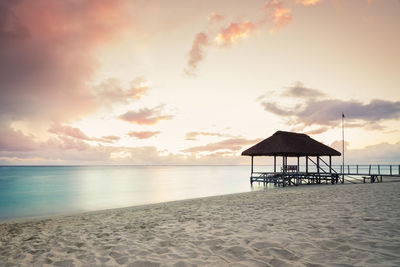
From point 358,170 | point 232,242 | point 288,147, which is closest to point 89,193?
point 288,147

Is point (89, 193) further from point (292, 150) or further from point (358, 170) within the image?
point (358, 170)

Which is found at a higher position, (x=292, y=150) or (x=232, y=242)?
(x=292, y=150)

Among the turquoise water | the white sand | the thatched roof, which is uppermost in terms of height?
the thatched roof

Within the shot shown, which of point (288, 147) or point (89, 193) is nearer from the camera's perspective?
point (288, 147)

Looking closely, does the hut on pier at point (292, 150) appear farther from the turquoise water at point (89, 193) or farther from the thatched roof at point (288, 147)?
the turquoise water at point (89, 193)

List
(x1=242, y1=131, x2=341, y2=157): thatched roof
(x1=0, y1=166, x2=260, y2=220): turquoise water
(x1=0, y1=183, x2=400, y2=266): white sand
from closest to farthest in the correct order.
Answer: (x1=0, y1=183, x2=400, y2=266): white sand
(x1=0, y1=166, x2=260, y2=220): turquoise water
(x1=242, y1=131, x2=341, y2=157): thatched roof

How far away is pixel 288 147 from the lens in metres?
21.7

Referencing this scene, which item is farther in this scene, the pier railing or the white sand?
the pier railing

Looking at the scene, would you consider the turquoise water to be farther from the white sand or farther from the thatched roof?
the white sand

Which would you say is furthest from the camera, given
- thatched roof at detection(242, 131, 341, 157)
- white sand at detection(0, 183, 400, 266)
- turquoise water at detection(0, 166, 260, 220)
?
thatched roof at detection(242, 131, 341, 157)

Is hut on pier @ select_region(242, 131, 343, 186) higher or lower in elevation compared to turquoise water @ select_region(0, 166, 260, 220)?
higher

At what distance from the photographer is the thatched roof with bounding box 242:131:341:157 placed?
71.6ft

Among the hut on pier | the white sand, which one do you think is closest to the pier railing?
the hut on pier

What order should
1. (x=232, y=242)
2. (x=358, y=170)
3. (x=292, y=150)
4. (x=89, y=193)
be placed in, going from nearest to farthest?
(x=232, y=242)
(x=292, y=150)
(x=89, y=193)
(x=358, y=170)
